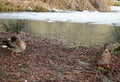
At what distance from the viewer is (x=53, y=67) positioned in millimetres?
6195

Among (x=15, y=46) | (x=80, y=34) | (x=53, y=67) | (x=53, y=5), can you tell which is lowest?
(x=53, y=5)

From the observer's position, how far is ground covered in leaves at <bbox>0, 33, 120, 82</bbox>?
18.1ft

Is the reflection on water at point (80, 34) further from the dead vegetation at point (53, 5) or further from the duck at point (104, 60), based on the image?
the dead vegetation at point (53, 5)

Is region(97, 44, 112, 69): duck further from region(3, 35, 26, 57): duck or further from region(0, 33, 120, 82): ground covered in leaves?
region(3, 35, 26, 57): duck

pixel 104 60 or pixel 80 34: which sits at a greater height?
pixel 104 60

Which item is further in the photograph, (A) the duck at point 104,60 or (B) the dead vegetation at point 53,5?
(B) the dead vegetation at point 53,5

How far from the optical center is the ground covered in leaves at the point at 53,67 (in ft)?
18.1

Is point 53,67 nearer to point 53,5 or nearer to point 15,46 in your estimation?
point 15,46

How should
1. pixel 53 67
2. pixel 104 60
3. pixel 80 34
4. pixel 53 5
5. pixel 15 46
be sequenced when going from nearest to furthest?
1. pixel 53 67
2. pixel 104 60
3. pixel 15 46
4. pixel 80 34
5. pixel 53 5

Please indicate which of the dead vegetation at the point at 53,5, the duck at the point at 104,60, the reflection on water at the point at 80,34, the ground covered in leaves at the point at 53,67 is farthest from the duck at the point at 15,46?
the dead vegetation at the point at 53,5

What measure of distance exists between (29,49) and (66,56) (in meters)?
0.91

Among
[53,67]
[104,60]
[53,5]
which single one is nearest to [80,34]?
[104,60]

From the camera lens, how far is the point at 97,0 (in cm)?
3369

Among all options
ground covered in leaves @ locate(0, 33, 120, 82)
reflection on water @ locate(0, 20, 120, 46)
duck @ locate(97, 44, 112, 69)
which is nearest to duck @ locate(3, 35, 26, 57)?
ground covered in leaves @ locate(0, 33, 120, 82)
